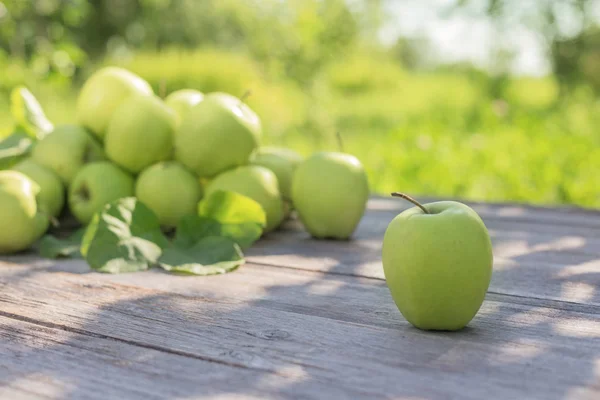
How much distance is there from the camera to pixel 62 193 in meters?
1.93

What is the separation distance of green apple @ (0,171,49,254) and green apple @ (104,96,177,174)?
26cm

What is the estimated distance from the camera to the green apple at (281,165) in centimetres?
200

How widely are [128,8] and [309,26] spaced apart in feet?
38.5

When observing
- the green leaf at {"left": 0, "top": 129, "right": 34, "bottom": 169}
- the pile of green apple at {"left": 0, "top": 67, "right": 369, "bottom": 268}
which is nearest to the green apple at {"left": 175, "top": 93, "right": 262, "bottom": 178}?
the pile of green apple at {"left": 0, "top": 67, "right": 369, "bottom": 268}

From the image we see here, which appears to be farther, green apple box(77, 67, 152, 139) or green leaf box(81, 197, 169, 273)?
green apple box(77, 67, 152, 139)

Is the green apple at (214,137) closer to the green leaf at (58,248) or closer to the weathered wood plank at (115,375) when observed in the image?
the green leaf at (58,248)

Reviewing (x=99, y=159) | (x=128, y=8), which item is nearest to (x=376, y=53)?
(x=128, y=8)

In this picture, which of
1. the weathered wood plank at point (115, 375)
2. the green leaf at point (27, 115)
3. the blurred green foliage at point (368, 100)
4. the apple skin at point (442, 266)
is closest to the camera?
the weathered wood plank at point (115, 375)

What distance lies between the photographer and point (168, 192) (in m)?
1.84

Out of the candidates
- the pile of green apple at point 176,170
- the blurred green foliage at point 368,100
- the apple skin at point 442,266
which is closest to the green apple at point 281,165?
the pile of green apple at point 176,170

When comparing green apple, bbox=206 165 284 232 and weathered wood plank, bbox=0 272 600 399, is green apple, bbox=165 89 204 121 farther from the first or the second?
weathered wood plank, bbox=0 272 600 399

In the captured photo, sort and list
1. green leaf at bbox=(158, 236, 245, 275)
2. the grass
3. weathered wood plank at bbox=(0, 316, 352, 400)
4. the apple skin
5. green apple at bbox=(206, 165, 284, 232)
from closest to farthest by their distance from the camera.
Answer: weathered wood plank at bbox=(0, 316, 352, 400) < the apple skin < green leaf at bbox=(158, 236, 245, 275) < green apple at bbox=(206, 165, 284, 232) < the grass

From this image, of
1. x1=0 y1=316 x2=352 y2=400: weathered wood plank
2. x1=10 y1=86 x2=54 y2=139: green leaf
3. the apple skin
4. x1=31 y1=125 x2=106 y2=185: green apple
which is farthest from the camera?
x1=10 y1=86 x2=54 y2=139: green leaf

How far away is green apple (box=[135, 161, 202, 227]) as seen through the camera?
6.05 feet
